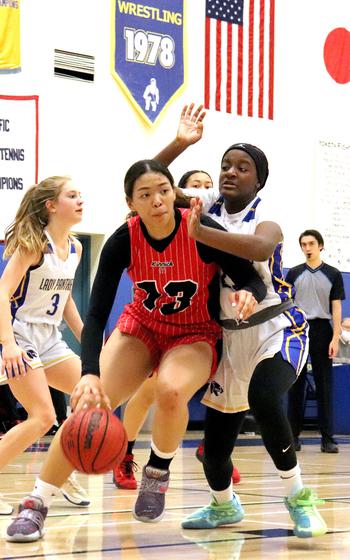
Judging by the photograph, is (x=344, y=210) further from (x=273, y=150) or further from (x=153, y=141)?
(x=153, y=141)

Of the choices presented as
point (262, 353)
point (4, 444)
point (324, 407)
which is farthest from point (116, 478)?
point (324, 407)

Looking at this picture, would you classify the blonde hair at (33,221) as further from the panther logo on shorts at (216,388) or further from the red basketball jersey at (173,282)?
the panther logo on shorts at (216,388)

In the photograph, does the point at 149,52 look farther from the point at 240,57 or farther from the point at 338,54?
the point at 338,54

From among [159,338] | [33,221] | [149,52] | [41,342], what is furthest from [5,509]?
[149,52]

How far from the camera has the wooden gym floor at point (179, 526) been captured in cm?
348

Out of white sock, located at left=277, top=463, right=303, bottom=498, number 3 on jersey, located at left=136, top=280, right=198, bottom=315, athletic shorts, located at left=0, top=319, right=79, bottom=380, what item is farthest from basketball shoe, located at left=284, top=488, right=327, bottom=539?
athletic shorts, located at left=0, top=319, right=79, bottom=380

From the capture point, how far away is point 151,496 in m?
3.78

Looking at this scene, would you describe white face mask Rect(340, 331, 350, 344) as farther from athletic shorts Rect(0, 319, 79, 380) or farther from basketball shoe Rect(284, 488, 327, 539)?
basketball shoe Rect(284, 488, 327, 539)

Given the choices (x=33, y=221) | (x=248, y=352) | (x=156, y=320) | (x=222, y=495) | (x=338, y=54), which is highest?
(x=338, y=54)

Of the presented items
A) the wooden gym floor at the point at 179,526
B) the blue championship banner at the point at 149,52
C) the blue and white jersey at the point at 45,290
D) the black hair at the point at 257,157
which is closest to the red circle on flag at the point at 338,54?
the blue championship banner at the point at 149,52

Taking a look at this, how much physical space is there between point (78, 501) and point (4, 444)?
661 millimetres

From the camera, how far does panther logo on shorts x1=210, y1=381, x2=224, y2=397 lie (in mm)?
3957

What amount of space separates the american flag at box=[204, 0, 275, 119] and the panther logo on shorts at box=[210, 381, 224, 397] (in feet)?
28.4

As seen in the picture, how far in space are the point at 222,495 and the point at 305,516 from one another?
0.49m
